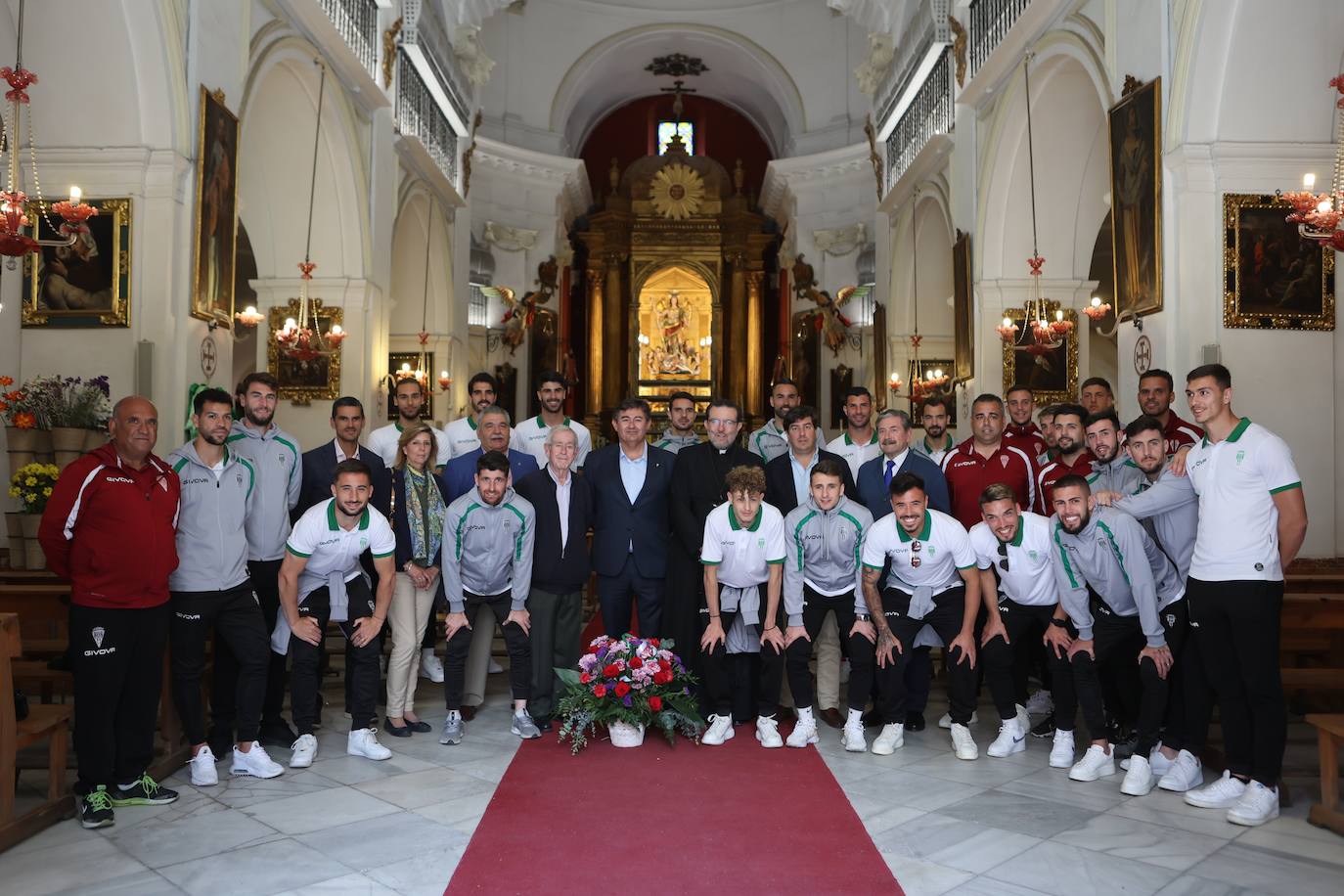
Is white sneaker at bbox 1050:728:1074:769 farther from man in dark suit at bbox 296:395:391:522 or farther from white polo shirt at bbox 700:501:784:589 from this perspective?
man in dark suit at bbox 296:395:391:522

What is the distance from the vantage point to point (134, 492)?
4.27m

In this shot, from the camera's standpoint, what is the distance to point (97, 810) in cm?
408

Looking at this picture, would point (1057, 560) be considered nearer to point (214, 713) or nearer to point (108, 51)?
point (214, 713)

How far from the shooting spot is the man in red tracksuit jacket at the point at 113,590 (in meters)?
4.16

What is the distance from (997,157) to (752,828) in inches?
333

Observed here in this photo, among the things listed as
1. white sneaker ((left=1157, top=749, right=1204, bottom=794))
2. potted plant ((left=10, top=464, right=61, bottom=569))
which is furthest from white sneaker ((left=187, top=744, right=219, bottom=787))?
white sneaker ((left=1157, top=749, right=1204, bottom=794))

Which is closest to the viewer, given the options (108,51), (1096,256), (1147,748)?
(1147,748)

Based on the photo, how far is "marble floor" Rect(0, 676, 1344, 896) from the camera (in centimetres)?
356

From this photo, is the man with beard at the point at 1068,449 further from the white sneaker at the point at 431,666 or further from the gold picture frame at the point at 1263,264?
the white sneaker at the point at 431,666

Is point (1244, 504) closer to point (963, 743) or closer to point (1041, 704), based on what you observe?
point (963, 743)

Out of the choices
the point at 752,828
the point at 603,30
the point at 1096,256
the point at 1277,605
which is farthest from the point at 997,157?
the point at 603,30

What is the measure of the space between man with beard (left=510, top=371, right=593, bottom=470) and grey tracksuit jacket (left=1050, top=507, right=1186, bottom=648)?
2.89 metres

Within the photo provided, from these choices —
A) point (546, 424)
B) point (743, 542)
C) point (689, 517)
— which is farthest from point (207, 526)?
point (546, 424)

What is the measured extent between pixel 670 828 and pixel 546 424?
344 cm
